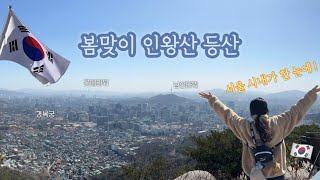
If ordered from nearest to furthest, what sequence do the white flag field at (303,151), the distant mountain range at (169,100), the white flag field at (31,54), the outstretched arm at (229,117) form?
1. the outstretched arm at (229,117)
2. the white flag field at (31,54)
3. the white flag field at (303,151)
4. the distant mountain range at (169,100)

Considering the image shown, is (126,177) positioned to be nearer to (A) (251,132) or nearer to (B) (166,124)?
(A) (251,132)

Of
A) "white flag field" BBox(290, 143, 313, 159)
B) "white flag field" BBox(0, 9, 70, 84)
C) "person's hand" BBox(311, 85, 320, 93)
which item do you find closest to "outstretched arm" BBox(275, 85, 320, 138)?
"person's hand" BBox(311, 85, 320, 93)

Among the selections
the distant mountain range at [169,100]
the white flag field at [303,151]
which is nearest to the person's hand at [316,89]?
the white flag field at [303,151]

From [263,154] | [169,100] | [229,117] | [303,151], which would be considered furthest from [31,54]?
[169,100]

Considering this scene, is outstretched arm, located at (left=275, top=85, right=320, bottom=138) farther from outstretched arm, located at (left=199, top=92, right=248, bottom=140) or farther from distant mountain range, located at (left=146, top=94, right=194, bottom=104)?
distant mountain range, located at (left=146, top=94, right=194, bottom=104)

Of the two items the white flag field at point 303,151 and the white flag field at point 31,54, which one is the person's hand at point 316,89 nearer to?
the white flag field at point 31,54

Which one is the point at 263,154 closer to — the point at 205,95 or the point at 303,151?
the point at 205,95
